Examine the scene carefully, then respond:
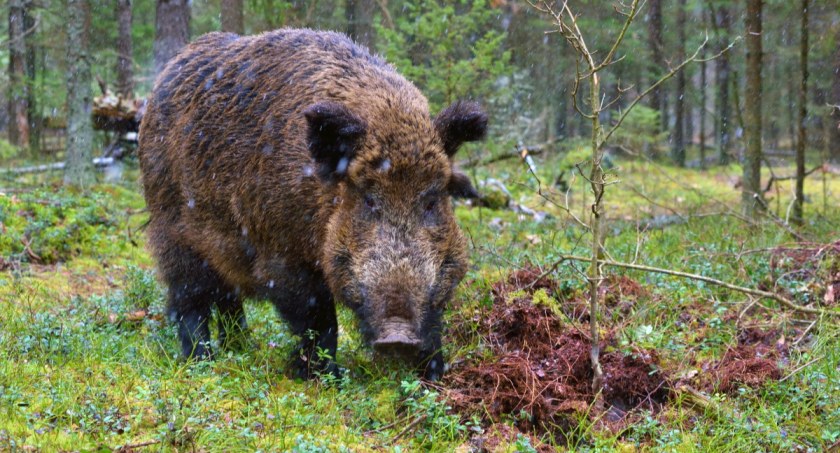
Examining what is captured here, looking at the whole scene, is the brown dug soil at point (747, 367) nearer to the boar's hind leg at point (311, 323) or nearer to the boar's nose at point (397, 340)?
the boar's nose at point (397, 340)

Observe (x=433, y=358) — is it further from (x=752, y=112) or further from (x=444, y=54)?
(x=752, y=112)

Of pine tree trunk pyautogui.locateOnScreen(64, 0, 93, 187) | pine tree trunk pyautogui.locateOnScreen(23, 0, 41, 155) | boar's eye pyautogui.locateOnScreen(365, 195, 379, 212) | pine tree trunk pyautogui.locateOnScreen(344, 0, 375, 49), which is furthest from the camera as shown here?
pine tree trunk pyautogui.locateOnScreen(23, 0, 41, 155)

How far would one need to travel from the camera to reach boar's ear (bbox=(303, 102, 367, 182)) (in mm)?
4441

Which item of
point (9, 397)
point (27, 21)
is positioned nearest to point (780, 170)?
point (9, 397)

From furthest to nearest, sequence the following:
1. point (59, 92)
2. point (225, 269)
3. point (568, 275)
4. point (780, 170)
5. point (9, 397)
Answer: point (780, 170), point (59, 92), point (568, 275), point (225, 269), point (9, 397)

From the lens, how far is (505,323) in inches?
201

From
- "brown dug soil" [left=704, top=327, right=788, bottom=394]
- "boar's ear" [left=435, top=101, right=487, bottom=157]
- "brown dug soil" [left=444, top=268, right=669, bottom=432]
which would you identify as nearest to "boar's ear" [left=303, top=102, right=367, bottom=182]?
"boar's ear" [left=435, top=101, right=487, bottom=157]

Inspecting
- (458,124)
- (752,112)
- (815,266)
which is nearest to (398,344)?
(458,124)

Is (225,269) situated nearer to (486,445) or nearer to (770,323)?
(486,445)

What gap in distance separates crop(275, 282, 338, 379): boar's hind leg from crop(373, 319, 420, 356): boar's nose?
3.60ft

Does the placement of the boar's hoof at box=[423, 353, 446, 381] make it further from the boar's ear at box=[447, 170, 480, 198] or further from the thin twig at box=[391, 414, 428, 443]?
the boar's ear at box=[447, 170, 480, 198]

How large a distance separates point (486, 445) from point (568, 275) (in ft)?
7.93

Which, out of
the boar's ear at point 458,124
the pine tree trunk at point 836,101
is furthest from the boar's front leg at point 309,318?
the pine tree trunk at point 836,101

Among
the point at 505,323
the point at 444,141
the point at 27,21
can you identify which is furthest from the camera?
the point at 27,21
